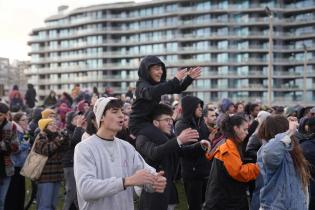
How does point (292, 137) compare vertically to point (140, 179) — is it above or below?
above

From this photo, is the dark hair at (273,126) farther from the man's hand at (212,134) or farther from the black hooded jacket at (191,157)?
the man's hand at (212,134)

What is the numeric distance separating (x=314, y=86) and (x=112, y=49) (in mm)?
40330

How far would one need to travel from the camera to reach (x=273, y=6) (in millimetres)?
78188

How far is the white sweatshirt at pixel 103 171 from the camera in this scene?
11.4 ft

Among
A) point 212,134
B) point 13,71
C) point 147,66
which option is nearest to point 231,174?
point 147,66

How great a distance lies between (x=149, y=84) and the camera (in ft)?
16.2

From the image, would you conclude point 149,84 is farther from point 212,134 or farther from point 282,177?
point 212,134

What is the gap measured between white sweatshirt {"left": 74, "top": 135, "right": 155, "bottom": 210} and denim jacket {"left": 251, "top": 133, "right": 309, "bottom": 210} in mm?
1747

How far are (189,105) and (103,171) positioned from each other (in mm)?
3538

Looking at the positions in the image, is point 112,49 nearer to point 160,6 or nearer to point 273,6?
point 160,6

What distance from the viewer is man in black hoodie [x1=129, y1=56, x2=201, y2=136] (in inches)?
189

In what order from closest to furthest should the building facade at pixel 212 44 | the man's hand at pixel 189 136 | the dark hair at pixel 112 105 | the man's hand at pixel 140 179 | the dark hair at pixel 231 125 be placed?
1. the man's hand at pixel 140 179
2. the dark hair at pixel 112 105
3. the man's hand at pixel 189 136
4. the dark hair at pixel 231 125
5. the building facade at pixel 212 44

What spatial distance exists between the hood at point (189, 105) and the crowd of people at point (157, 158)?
0.05 feet

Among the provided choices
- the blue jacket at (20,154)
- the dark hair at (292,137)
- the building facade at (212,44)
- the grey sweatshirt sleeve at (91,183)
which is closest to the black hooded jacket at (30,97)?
the blue jacket at (20,154)
